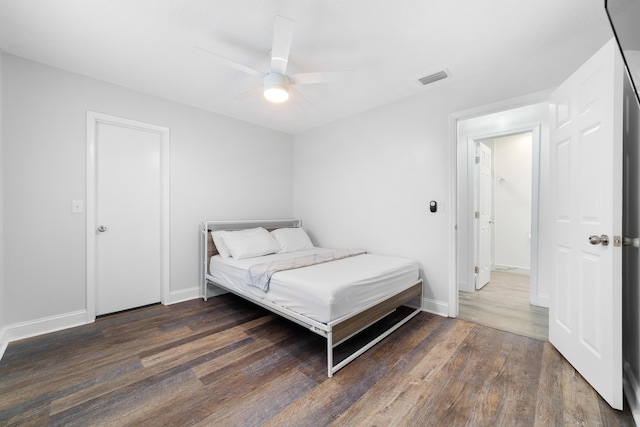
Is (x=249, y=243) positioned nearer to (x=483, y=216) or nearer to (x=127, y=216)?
(x=127, y=216)

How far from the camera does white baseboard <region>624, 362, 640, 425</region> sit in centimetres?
136

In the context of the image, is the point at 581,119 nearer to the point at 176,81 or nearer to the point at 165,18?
the point at 165,18

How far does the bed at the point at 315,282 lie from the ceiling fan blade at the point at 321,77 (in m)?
1.57

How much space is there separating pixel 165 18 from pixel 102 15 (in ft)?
1.37

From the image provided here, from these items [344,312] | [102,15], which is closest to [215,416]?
[344,312]

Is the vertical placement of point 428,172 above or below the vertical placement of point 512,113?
below

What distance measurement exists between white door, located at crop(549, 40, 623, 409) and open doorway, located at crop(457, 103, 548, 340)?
0.64 metres

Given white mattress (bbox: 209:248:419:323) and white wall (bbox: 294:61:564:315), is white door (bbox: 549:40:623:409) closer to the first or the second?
white wall (bbox: 294:61:564:315)

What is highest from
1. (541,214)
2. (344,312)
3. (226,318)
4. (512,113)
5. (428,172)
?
(512,113)

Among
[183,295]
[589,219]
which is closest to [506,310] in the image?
[589,219]

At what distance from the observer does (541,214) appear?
116 inches

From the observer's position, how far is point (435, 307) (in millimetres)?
2816

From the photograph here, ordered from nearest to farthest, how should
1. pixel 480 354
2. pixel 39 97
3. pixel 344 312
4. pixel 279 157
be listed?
pixel 344 312 < pixel 480 354 < pixel 39 97 < pixel 279 157

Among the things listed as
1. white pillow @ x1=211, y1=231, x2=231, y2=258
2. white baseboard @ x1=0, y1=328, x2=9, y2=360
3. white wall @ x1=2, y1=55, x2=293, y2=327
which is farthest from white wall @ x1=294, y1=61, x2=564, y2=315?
white baseboard @ x1=0, y1=328, x2=9, y2=360
